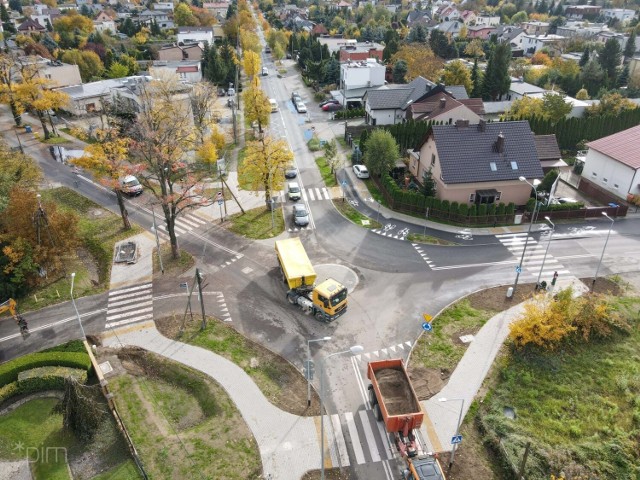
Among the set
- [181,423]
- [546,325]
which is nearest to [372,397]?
[181,423]

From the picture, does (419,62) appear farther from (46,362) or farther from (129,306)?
(46,362)

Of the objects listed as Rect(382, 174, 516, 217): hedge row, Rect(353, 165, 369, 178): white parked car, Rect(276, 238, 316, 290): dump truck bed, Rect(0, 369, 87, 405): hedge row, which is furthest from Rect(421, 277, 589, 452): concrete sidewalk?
Rect(353, 165, 369, 178): white parked car

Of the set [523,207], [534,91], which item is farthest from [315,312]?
[534,91]

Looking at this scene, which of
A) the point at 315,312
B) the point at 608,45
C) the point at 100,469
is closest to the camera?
the point at 100,469

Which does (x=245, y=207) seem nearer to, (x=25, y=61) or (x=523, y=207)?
(x=523, y=207)

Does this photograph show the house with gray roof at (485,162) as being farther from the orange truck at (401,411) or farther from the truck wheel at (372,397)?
the truck wheel at (372,397)

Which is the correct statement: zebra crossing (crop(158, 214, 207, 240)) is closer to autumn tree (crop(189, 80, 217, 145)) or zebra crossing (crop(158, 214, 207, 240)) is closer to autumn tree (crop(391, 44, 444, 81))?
autumn tree (crop(189, 80, 217, 145))
